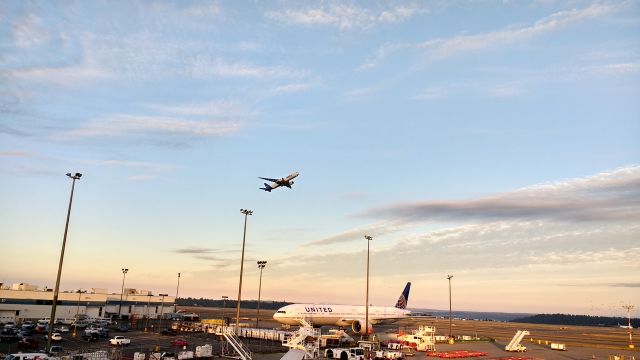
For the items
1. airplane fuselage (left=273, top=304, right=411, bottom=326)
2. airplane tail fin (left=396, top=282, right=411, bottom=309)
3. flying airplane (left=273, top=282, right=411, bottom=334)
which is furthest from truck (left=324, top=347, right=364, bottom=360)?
airplane tail fin (left=396, top=282, right=411, bottom=309)

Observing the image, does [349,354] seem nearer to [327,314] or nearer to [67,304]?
[327,314]

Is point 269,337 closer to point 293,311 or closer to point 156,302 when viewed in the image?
point 293,311

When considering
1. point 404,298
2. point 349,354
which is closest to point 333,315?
point 404,298

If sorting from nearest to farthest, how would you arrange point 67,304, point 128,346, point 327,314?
point 128,346
point 327,314
point 67,304

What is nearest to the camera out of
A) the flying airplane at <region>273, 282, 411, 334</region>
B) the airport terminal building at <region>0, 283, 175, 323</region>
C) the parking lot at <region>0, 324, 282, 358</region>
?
the parking lot at <region>0, 324, 282, 358</region>

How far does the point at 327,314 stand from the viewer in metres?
87.4

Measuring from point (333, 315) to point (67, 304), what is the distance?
226ft

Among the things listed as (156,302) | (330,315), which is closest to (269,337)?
(330,315)

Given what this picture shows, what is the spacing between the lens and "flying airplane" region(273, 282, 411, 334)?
8356 centimetres

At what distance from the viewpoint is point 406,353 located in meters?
61.1

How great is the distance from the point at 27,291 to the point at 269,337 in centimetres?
6796

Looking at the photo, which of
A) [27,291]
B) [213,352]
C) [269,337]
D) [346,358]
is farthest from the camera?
[27,291]

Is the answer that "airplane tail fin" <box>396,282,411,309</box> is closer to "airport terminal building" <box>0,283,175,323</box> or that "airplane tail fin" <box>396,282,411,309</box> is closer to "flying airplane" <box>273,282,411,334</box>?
"flying airplane" <box>273,282,411,334</box>

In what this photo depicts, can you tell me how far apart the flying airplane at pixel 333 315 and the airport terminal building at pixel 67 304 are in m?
45.2
